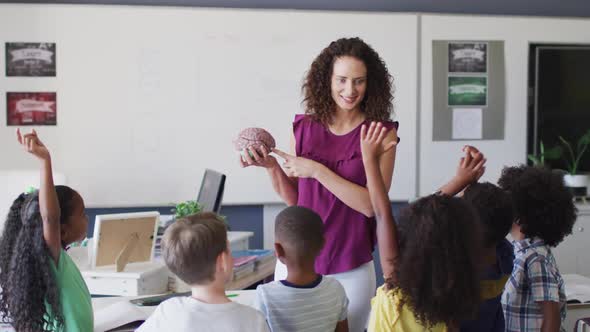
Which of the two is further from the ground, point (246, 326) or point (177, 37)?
point (177, 37)

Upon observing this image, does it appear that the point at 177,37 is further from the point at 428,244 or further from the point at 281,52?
the point at 428,244

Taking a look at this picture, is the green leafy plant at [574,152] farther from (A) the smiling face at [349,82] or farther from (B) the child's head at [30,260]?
(B) the child's head at [30,260]

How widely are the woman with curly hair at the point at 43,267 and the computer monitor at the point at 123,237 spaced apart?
2.67ft

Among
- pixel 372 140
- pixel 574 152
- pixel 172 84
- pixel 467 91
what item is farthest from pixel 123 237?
pixel 574 152

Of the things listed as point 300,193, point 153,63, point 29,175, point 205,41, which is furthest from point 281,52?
point 300,193

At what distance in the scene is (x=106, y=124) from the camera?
4.21 meters

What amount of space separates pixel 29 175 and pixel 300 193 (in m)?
2.46

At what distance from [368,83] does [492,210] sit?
502 millimetres

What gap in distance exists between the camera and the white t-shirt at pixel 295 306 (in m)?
1.57

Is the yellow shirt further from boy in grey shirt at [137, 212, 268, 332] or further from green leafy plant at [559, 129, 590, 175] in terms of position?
green leafy plant at [559, 129, 590, 175]

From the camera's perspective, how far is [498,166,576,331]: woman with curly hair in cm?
186

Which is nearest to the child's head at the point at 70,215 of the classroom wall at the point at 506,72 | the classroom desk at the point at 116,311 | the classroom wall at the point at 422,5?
the classroom desk at the point at 116,311

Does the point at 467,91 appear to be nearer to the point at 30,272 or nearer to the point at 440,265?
the point at 440,265

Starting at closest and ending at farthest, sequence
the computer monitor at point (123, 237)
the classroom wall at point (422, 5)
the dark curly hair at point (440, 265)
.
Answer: the dark curly hair at point (440, 265)
the computer monitor at point (123, 237)
the classroom wall at point (422, 5)
